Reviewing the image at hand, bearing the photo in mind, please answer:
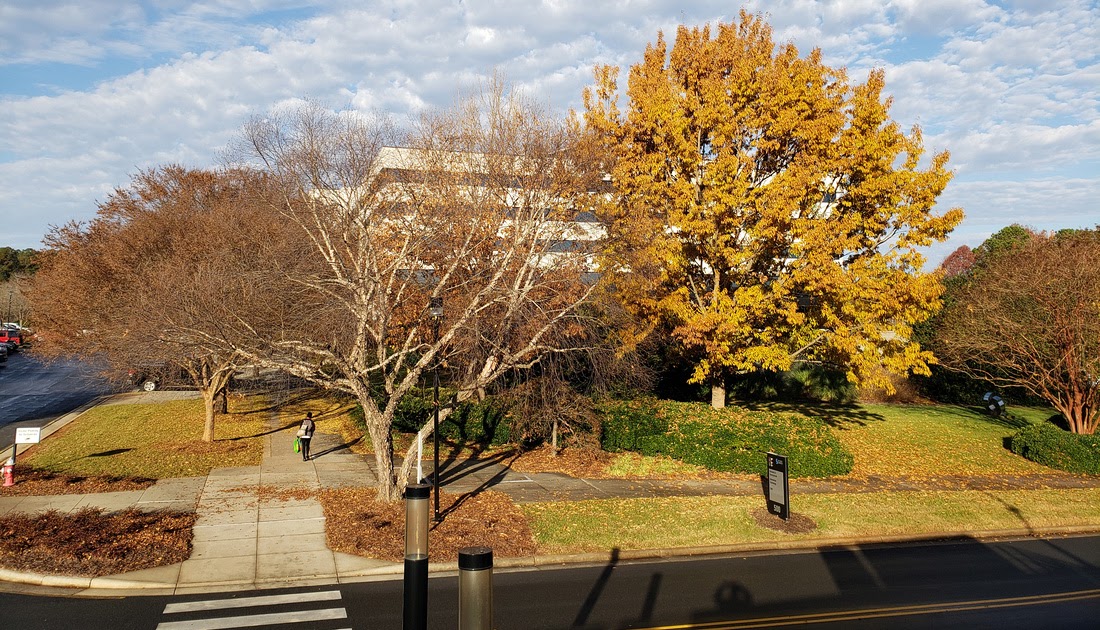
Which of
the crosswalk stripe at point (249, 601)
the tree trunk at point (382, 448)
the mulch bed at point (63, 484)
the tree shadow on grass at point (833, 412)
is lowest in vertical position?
the crosswalk stripe at point (249, 601)

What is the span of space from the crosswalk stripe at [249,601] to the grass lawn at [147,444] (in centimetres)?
906

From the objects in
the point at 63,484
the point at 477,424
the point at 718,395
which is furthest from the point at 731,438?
the point at 63,484

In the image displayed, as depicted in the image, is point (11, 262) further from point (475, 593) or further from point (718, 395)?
point (475, 593)

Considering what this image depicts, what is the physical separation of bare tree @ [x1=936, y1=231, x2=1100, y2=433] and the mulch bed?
83.8 feet

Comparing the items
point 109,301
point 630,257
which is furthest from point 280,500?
point 109,301

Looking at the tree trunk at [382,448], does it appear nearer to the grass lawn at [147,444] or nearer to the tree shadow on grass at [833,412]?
the grass lawn at [147,444]

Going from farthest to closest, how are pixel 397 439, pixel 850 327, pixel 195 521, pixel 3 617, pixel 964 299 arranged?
1. pixel 964 299
2. pixel 397 439
3. pixel 850 327
4. pixel 195 521
5. pixel 3 617

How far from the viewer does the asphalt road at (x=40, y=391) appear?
29.0 meters

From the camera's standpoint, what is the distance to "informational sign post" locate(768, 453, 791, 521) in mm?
15930

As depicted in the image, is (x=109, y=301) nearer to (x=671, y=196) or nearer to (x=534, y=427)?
(x=534, y=427)

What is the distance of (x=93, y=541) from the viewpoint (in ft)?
41.4

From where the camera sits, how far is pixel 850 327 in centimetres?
2138

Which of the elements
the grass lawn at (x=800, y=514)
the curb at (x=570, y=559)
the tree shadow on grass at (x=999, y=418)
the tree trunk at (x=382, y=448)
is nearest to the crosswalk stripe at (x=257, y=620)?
the curb at (x=570, y=559)

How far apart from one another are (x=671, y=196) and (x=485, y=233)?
568 centimetres
